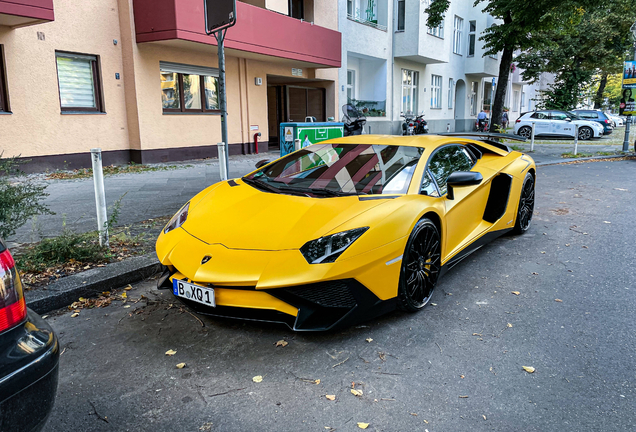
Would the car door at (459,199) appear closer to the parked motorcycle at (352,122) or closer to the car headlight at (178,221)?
the car headlight at (178,221)

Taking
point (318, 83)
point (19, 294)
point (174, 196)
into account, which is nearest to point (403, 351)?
point (19, 294)

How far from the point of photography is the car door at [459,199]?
4031mm

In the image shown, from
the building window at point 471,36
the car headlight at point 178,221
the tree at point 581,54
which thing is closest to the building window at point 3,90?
the car headlight at point 178,221

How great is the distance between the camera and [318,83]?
1911cm

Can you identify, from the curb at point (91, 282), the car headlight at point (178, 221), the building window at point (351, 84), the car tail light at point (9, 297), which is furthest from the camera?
the building window at point (351, 84)

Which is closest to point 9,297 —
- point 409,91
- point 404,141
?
point 404,141

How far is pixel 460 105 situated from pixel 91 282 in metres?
31.1

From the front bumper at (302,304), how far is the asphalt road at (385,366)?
0.21 m

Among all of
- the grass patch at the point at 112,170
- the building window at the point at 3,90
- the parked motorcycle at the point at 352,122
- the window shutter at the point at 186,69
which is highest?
the window shutter at the point at 186,69

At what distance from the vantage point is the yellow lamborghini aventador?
115 inches

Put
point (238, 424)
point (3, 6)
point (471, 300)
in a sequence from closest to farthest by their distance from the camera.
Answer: point (238, 424)
point (471, 300)
point (3, 6)

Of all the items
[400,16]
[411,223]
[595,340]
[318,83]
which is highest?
[400,16]

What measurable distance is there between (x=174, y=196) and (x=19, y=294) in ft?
20.6

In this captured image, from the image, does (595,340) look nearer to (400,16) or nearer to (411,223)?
(411,223)
